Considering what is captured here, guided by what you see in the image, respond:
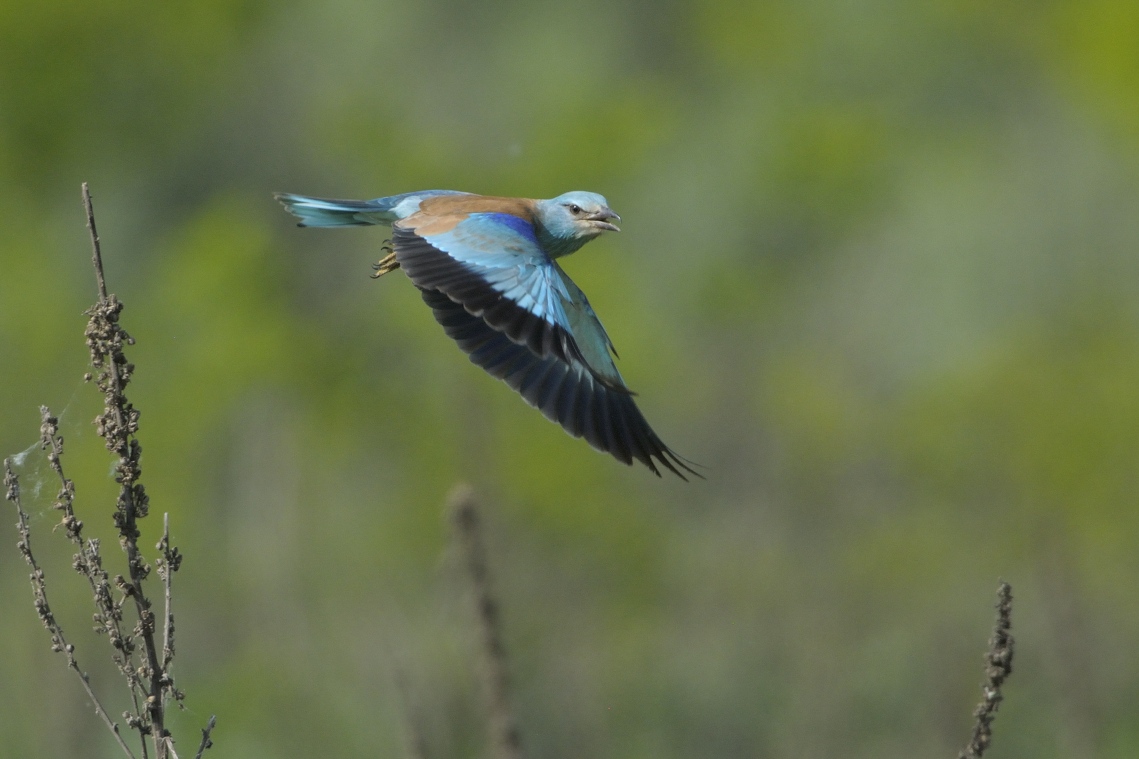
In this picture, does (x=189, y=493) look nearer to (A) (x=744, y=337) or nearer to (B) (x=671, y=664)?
Result: (B) (x=671, y=664)

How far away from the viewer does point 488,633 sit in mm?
5422

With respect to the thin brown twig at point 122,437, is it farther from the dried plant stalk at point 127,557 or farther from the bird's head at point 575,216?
the bird's head at point 575,216

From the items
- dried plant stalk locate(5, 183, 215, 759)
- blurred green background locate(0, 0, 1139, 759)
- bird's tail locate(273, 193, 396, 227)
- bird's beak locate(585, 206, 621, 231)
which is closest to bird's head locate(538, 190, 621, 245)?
bird's beak locate(585, 206, 621, 231)

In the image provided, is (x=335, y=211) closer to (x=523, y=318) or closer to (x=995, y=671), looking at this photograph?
(x=523, y=318)

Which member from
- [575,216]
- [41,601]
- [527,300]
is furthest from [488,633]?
[575,216]

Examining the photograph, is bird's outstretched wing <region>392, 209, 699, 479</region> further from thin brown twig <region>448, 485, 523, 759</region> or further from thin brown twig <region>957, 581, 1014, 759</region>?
thin brown twig <region>957, 581, 1014, 759</region>

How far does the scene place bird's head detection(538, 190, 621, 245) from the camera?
6.91 meters

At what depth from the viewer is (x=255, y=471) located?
21672mm

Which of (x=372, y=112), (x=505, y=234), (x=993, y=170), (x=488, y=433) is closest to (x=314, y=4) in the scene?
(x=372, y=112)

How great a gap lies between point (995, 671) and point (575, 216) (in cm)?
358

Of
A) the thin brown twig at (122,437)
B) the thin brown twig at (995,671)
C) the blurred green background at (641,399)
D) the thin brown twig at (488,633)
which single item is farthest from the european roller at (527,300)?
the blurred green background at (641,399)

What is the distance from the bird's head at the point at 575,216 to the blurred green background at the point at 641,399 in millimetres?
2823

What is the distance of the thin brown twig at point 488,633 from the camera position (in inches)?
210

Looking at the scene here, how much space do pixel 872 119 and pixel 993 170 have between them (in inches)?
226
